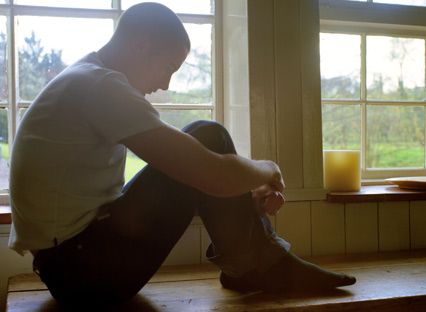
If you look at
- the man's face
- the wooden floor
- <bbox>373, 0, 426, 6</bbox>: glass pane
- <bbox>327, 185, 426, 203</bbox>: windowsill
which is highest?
<bbox>373, 0, 426, 6</bbox>: glass pane

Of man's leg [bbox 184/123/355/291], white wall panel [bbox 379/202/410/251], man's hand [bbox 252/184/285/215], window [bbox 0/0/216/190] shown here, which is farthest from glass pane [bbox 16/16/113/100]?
white wall panel [bbox 379/202/410/251]

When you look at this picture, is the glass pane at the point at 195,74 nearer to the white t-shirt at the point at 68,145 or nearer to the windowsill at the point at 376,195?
the windowsill at the point at 376,195

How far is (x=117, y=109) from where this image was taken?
0.86 meters

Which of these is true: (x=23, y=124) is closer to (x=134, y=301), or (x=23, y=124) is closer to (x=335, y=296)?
(x=134, y=301)

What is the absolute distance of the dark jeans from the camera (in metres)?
0.96

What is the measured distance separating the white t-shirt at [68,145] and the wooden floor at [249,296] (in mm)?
241

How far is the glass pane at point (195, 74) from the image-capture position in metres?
1.65

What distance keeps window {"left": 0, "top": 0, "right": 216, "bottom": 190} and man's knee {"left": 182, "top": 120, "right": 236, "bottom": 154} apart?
588mm

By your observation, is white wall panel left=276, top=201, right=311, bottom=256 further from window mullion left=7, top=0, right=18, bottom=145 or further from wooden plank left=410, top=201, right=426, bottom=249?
window mullion left=7, top=0, right=18, bottom=145

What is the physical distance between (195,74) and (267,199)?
70 centimetres

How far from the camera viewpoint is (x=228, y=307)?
1045 mm

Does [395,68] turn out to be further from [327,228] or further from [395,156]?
[327,228]

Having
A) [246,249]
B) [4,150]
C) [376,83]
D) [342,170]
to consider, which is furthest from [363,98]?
[4,150]

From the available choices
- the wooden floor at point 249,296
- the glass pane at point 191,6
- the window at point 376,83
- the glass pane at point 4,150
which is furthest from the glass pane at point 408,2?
the glass pane at point 4,150
